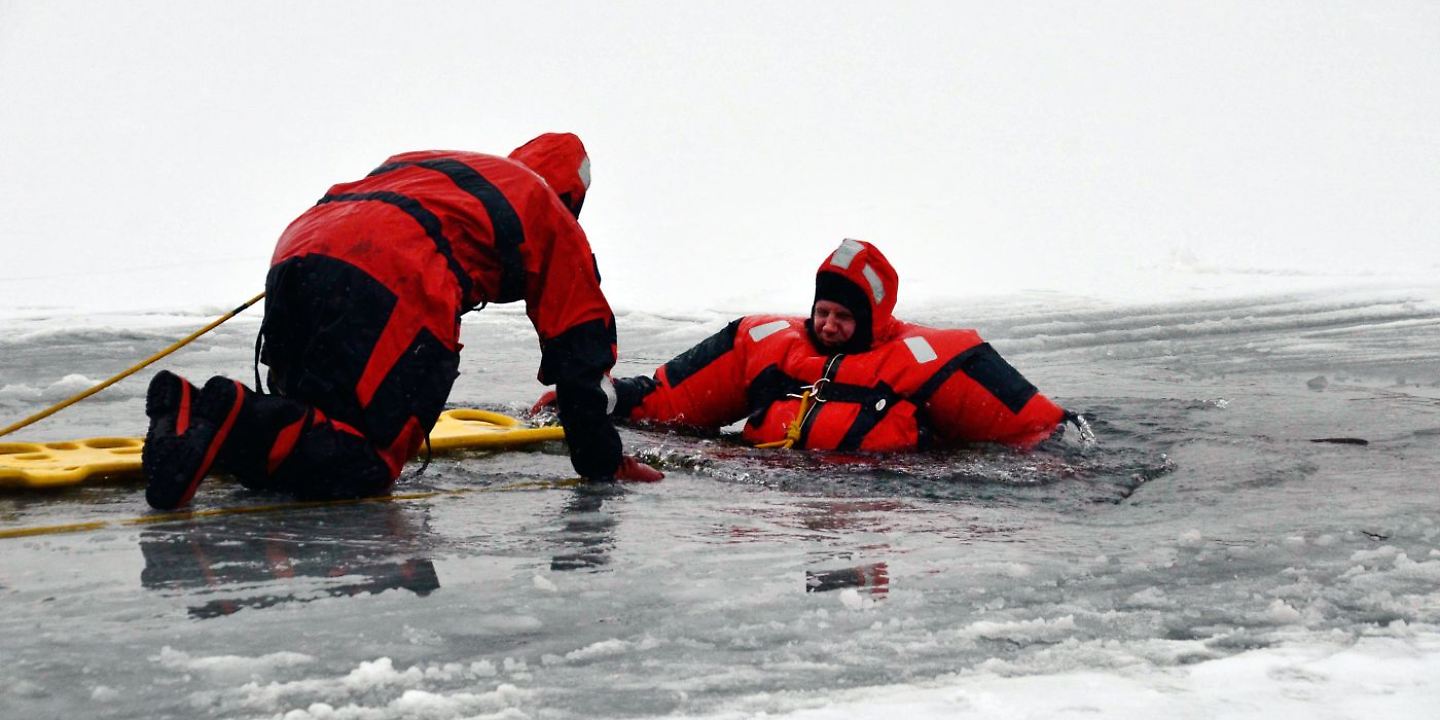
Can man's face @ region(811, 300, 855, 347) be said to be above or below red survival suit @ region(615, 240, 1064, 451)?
above

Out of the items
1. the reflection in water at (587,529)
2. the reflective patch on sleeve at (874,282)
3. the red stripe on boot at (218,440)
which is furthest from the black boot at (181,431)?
the reflective patch on sleeve at (874,282)

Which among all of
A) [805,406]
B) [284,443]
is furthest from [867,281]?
[284,443]

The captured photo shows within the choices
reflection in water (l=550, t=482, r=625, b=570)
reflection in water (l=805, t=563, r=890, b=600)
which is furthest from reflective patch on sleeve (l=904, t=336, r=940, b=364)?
reflection in water (l=805, t=563, r=890, b=600)

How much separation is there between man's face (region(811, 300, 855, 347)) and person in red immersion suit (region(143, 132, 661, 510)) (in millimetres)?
1598

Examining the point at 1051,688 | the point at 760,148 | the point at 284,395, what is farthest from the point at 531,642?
the point at 760,148

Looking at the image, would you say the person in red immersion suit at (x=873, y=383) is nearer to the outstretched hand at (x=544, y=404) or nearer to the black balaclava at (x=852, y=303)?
the black balaclava at (x=852, y=303)

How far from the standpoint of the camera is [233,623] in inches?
109

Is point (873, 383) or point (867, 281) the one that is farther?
point (867, 281)

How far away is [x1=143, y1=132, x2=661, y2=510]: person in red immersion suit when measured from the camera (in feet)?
13.0

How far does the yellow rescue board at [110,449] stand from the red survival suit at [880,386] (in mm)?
900

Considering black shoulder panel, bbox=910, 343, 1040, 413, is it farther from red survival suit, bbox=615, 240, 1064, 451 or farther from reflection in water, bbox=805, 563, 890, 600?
reflection in water, bbox=805, 563, 890, 600

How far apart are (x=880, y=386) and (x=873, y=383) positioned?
0.03 meters

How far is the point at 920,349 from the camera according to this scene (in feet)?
19.1

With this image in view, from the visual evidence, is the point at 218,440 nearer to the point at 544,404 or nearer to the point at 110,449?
the point at 110,449
